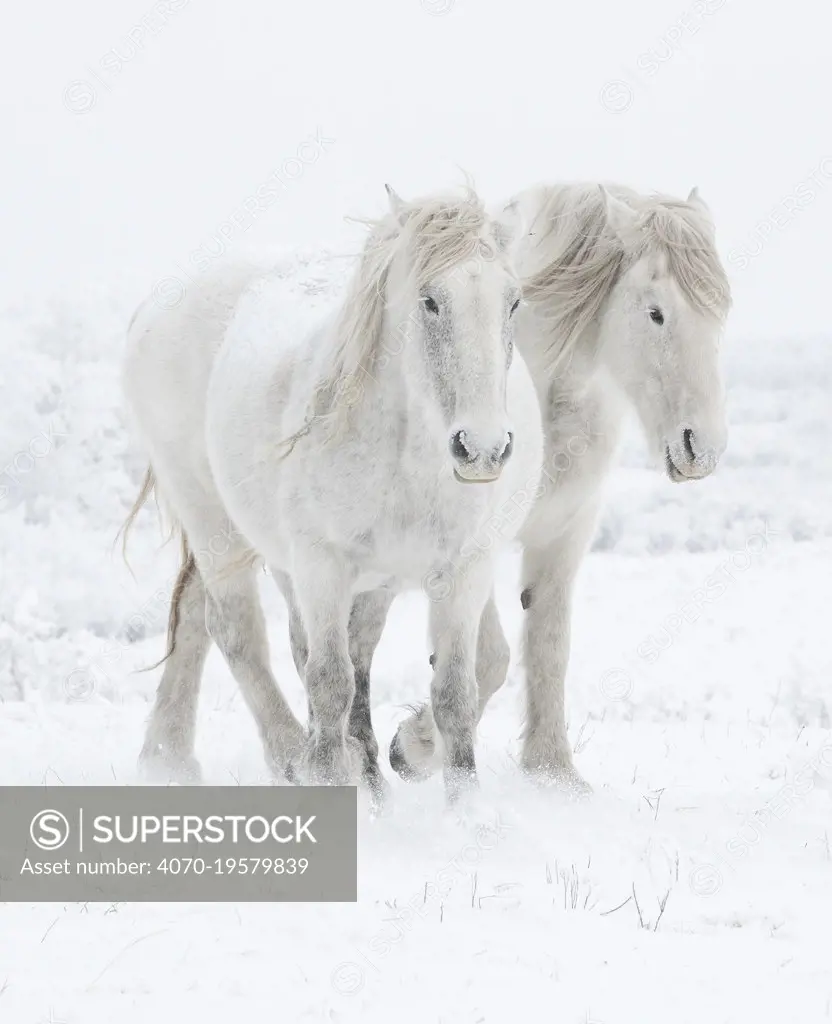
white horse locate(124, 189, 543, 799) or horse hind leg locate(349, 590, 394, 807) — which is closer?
white horse locate(124, 189, 543, 799)

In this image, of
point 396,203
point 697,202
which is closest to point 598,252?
point 697,202

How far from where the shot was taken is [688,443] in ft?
15.7

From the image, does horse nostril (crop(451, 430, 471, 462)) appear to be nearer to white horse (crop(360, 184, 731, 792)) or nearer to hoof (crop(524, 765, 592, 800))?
white horse (crop(360, 184, 731, 792))

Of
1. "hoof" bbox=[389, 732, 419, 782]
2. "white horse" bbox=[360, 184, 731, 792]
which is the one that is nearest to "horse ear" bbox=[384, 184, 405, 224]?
"white horse" bbox=[360, 184, 731, 792]

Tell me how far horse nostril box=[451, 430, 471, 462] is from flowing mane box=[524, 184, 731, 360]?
1590mm

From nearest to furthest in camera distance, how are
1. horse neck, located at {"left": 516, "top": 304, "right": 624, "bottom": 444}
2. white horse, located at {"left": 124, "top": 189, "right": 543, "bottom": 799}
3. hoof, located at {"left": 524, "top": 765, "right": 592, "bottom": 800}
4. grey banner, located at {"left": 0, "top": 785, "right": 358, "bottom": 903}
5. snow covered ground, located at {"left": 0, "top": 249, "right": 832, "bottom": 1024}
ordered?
snow covered ground, located at {"left": 0, "top": 249, "right": 832, "bottom": 1024} < grey banner, located at {"left": 0, "top": 785, "right": 358, "bottom": 903} < white horse, located at {"left": 124, "top": 189, "right": 543, "bottom": 799} < horse neck, located at {"left": 516, "top": 304, "right": 624, "bottom": 444} < hoof, located at {"left": 524, "top": 765, "right": 592, "bottom": 800}

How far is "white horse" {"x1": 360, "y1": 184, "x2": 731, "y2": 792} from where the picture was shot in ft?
16.0

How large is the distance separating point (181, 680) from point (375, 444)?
2503 millimetres

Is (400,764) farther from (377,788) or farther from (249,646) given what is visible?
(249,646)

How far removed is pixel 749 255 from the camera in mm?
6484

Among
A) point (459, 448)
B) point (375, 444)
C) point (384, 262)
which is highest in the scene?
point (384, 262)

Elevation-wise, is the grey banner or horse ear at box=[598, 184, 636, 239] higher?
horse ear at box=[598, 184, 636, 239]

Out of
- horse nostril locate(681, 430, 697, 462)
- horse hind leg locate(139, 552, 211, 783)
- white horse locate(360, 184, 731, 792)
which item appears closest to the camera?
horse nostril locate(681, 430, 697, 462)

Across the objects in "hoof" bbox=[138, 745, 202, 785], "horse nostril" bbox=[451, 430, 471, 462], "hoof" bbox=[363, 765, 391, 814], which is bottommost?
"hoof" bbox=[138, 745, 202, 785]
